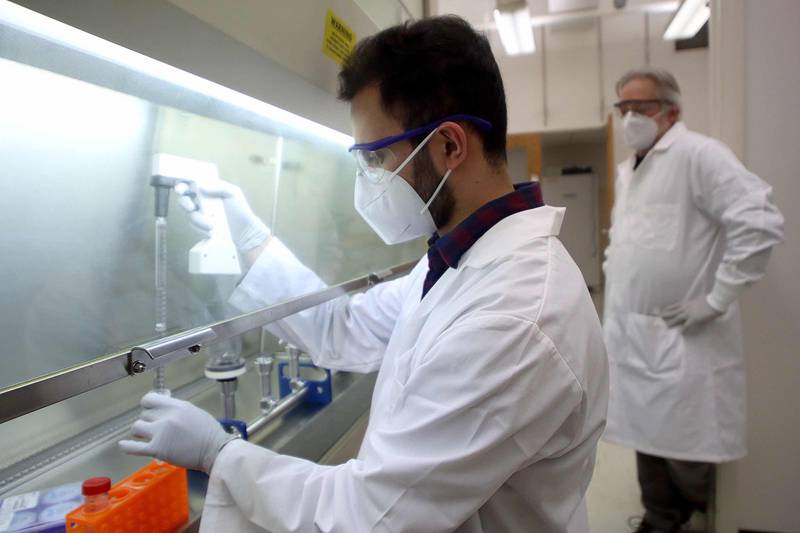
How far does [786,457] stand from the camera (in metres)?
1.87

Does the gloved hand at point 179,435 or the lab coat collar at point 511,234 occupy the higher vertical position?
the lab coat collar at point 511,234

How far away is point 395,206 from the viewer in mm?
940

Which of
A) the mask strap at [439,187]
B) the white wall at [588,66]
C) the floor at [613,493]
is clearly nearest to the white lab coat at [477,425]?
the mask strap at [439,187]

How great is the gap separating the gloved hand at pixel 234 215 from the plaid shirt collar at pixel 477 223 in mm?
457

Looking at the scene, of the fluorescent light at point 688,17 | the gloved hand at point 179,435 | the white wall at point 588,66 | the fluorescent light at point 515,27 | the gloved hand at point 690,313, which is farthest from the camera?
the white wall at point 588,66

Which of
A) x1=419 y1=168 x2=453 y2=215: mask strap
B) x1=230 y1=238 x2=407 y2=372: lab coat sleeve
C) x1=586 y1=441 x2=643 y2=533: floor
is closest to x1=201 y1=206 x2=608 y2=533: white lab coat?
x1=419 y1=168 x2=453 y2=215: mask strap

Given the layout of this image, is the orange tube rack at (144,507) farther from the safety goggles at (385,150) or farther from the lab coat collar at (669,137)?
the lab coat collar at (669,137)

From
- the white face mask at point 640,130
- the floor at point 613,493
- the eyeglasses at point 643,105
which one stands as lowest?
the floor at point 613,493

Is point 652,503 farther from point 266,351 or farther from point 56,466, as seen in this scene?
point 56,466

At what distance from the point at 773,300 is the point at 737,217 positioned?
1.29ft

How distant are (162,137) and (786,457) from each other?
92.6 inches

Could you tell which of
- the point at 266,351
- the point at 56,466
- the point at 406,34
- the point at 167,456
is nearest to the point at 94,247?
the point at 167,456

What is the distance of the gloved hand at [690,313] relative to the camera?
179 cm

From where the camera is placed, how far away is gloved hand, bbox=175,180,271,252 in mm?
904
